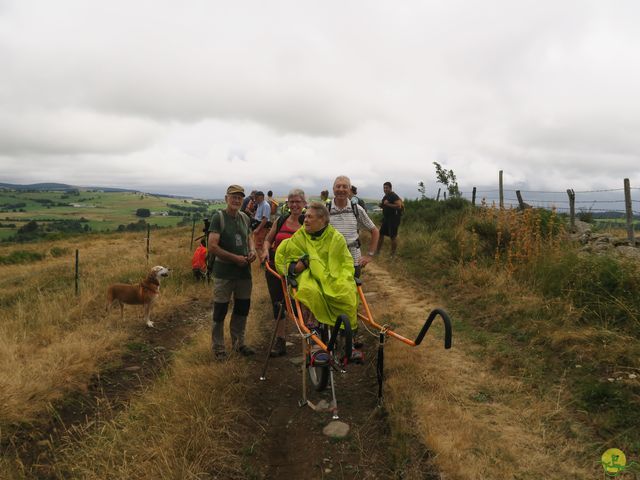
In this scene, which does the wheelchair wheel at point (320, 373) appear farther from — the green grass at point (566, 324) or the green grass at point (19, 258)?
the green grass at point (19, 258)

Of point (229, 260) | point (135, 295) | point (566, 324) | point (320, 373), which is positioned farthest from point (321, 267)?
point (135, 295)

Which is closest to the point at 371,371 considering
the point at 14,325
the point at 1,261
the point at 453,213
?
the point at 14,325

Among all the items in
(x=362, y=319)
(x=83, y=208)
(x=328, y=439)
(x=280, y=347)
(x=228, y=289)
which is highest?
(x=83, y=208)

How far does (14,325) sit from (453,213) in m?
13.7

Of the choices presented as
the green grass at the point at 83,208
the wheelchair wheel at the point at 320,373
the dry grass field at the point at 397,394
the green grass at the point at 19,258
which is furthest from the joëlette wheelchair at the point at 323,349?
the green grass at the point at 83,208

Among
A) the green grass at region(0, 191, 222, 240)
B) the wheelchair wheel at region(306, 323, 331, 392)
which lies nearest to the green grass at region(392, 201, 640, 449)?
the wheelchair wheel at region(306, 323, 331, 392)

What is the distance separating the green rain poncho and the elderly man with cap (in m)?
0.91

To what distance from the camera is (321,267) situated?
4.28 meters

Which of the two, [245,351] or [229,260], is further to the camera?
[245,351]

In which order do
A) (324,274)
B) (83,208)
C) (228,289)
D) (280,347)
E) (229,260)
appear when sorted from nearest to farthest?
(324,274), (229,260), (228,289), (280,347), (83,208)

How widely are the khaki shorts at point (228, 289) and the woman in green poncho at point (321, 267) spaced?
1.04 m

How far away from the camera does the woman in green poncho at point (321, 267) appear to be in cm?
409

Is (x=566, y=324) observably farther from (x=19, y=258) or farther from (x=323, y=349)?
(x=19, y=258)

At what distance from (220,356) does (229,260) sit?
133 centimetres
